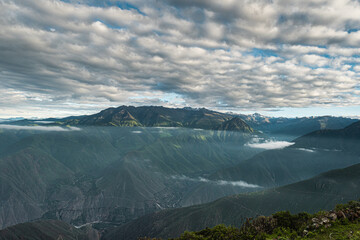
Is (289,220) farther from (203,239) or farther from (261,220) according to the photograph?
(203,239)

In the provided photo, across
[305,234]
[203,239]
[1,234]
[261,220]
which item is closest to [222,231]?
[203,239]

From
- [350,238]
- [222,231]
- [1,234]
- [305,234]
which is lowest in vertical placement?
[1,234]

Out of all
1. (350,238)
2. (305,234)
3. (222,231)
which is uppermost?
(350,238)

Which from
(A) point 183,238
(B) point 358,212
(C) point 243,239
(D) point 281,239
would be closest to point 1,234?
(A) point 183,238

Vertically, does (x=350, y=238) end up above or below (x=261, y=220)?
above

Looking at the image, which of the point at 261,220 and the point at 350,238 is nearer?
the point at 350,238

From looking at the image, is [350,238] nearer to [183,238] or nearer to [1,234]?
[183,238]

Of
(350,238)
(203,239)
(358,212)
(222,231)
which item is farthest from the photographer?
(222,231)

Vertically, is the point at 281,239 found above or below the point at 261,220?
above

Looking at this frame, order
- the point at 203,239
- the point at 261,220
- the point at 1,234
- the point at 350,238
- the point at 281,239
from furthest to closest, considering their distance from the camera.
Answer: the point at 1,234 < the point at 261,220 < the point at 203,239 < the point at 281,239 < the point at 350,238
